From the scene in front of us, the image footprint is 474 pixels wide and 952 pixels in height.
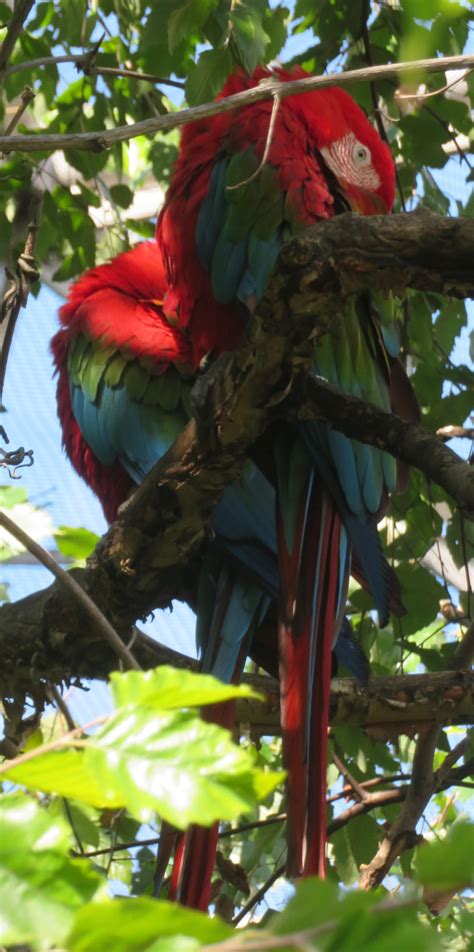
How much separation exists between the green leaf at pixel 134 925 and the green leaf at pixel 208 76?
958 millimetres

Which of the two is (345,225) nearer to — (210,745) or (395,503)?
(210,745)

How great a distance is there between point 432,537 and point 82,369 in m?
0.58

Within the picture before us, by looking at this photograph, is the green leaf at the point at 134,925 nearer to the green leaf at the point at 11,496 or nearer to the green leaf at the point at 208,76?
the green leaf at the point at 11,496

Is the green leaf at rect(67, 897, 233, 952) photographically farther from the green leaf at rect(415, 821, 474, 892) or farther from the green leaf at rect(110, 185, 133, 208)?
the green leaf at rect(110, 185, 133, 208)

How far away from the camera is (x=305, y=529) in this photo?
4.10 feet

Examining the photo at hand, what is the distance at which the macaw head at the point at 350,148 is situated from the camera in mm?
1344

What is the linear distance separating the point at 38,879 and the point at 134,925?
0.05 meters

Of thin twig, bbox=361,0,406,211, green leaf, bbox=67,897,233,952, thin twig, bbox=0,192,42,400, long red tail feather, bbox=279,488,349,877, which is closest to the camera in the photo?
green leaf, bbox=67,897,233,952

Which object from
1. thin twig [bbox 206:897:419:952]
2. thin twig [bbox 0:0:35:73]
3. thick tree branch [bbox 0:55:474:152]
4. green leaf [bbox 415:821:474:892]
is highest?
thin twig [bbox 0:0:35:73]

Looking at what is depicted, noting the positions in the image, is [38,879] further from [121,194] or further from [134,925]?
[121,194]

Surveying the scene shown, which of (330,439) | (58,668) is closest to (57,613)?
(58,668)

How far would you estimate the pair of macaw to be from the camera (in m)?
1.19

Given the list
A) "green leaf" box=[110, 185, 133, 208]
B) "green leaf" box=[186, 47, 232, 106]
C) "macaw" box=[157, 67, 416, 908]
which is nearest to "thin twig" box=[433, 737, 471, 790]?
"macaw" box=[157, 67, 416, 908]

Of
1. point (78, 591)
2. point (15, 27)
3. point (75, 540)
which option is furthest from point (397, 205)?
point (78, 591)
